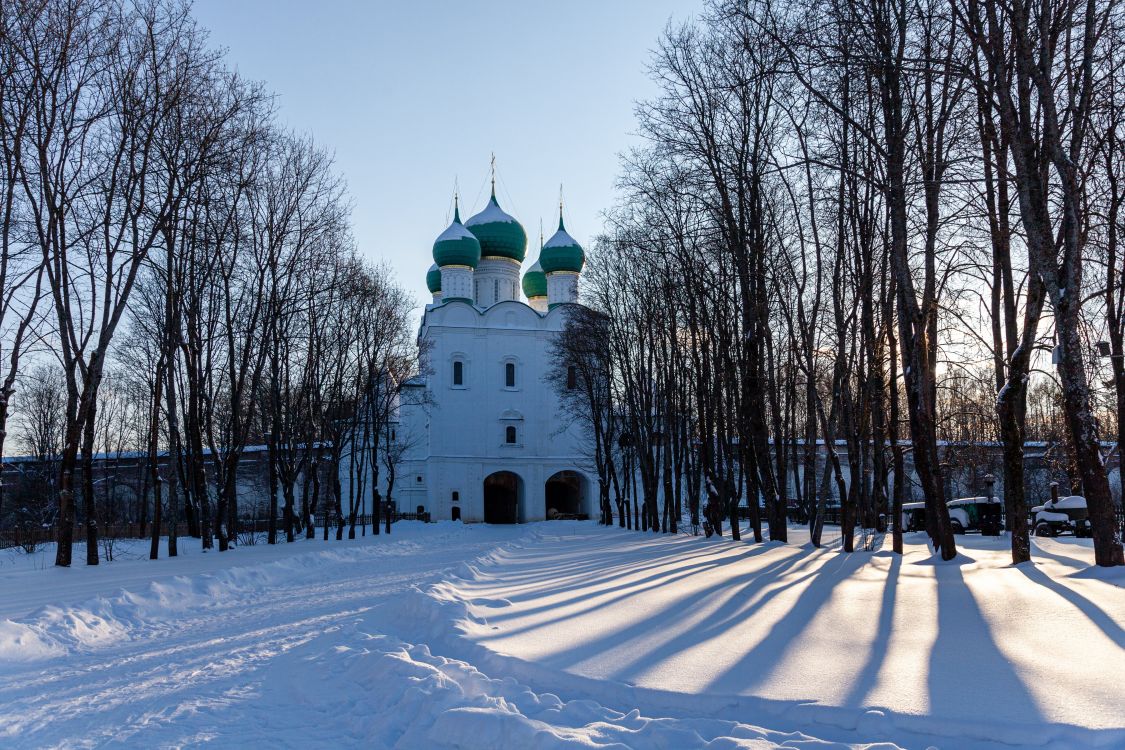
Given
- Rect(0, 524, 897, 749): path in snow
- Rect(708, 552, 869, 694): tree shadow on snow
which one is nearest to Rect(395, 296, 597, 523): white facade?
Rect(0, 524, 897, 749): path in snow

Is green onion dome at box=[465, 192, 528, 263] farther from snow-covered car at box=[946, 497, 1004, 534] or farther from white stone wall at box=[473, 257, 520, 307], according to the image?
snow-covered car at box=[946, 497, 1004, 534]

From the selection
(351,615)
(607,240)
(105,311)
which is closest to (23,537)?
(105,311)

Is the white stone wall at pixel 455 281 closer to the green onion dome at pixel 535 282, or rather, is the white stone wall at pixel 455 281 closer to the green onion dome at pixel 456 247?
the green onion dome at pixel 456 247

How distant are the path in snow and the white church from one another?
40789 mm

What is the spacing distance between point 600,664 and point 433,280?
174 feet

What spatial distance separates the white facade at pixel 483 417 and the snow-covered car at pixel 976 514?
26468 millimetres

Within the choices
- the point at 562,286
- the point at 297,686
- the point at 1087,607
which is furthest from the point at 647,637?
the point at 562,286

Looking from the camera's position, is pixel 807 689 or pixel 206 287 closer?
pixel 807 689

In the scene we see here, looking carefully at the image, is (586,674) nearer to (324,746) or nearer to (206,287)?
(324,746)

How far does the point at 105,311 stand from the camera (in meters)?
16.8

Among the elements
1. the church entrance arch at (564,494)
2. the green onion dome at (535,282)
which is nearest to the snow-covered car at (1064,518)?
the church entrance arch at (564,494)

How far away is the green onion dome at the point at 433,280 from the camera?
188 feet

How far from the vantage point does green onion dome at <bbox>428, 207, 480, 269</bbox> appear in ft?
173

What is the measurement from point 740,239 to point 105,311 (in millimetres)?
12804
